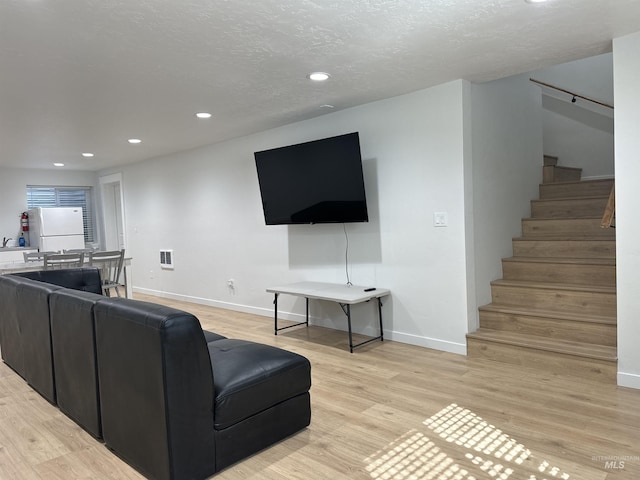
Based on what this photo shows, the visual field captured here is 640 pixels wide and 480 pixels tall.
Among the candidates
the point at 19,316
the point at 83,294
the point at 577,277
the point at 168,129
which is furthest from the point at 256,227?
the point at 577,277

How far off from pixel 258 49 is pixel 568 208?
354cm

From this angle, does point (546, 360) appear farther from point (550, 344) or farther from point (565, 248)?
point (565, 248)

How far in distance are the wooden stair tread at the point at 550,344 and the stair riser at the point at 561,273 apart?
643 mm

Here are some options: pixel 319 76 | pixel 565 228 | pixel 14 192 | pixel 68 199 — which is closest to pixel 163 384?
pixel 319 76

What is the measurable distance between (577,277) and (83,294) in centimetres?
384

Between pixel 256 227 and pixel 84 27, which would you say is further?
pixel 256 227

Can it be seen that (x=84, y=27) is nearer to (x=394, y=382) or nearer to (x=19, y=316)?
(x=19, y=316)

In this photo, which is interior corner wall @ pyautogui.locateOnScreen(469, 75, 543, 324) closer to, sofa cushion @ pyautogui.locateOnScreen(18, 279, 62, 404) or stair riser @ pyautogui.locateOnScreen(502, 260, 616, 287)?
stair riser @ pyautogui.locateOnScreen(502, 260, 616, 287)

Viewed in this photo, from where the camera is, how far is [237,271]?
602 cm

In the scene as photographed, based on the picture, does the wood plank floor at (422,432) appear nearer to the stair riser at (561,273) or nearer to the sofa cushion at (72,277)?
the sofa cushion at (72,277)

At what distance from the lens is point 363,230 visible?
14.9 ft

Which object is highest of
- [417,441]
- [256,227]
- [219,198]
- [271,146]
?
[271,146]

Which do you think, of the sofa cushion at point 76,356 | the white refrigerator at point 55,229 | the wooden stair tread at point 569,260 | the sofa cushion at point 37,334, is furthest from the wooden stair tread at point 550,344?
the white refrigerator at point 55,229

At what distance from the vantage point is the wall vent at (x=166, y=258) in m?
7.16
